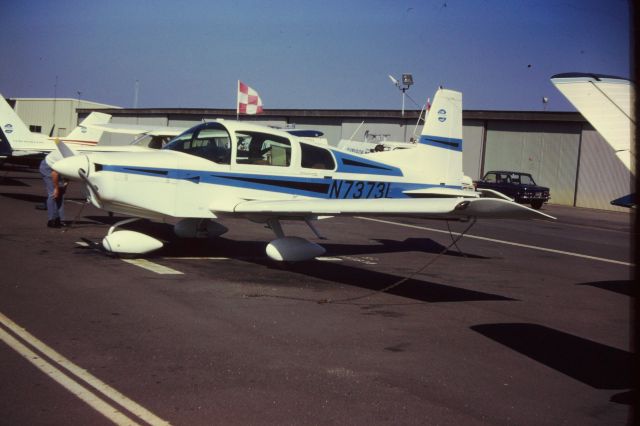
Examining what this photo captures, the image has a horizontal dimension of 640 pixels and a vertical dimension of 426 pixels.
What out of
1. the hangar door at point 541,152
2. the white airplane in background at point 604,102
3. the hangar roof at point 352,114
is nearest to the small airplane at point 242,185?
the white airplane in background at point 604,102

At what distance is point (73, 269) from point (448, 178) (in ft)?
25.0

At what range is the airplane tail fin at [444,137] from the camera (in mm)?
12867

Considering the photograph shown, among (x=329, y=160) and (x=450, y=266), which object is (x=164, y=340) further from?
(x=450, y=266)

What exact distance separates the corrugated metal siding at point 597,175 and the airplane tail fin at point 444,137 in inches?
1031

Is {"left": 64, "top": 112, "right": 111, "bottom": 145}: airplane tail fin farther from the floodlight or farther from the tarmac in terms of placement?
the floodlight

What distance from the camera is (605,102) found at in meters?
4.23

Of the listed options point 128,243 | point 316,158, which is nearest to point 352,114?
point 316,158

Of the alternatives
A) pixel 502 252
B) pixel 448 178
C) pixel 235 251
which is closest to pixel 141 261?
pixel 235 251

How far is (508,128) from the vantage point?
40.6 m

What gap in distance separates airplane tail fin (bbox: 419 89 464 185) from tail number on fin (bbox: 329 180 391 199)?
1564 millimetres

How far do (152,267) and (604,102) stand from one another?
21.5ft

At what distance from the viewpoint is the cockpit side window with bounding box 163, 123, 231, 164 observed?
A: 981 cm

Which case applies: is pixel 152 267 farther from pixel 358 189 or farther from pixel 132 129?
pixel 132 129

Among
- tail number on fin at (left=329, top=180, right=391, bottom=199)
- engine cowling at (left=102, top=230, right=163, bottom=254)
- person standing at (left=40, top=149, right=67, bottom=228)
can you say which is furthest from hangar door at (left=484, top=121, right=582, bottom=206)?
engine cowling at (left=102, top=230, right=163, bottom=254)
